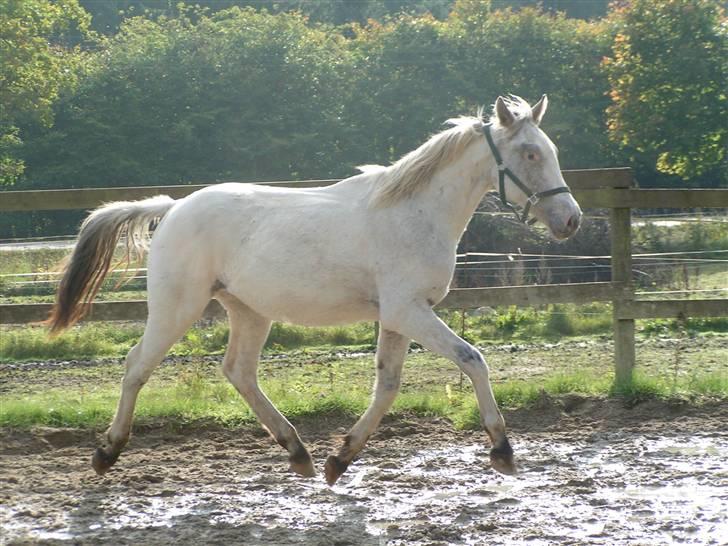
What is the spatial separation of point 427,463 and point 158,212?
2.19 metres

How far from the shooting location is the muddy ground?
441 cm

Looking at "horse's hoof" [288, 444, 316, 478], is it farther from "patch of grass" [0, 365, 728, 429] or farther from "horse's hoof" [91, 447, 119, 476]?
"patch of grass" [0, 365, 728, 429]

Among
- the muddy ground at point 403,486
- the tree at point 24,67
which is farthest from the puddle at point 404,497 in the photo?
the tree at point 24,67

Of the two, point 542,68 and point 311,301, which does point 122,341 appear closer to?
point 311,301

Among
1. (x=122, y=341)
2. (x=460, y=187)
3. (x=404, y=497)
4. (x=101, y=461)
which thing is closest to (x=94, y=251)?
(x=101, y=461)

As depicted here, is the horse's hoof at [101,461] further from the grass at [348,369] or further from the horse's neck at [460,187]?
the horse's neck at [460,187]

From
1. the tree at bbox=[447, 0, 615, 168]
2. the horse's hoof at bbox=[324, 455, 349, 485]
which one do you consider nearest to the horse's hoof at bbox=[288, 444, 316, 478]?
the horse's hoof at bbox=[324, 455, 349, 485]

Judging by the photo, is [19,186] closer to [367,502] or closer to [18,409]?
[18,409]

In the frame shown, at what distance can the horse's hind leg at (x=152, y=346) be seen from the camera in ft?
17.9

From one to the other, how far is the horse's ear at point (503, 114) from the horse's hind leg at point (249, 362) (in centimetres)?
184

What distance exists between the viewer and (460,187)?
5.29 m

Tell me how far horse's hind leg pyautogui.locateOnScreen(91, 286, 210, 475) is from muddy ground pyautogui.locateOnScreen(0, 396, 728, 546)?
0.16m

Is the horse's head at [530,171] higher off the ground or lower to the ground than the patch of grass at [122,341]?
higher

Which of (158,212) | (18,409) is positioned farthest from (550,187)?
(18,409)
